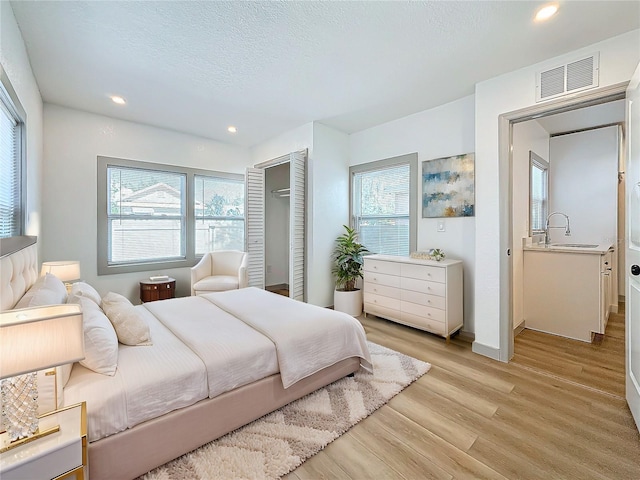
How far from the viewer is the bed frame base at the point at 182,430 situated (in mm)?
1342

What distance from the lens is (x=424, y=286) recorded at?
10.9 feet

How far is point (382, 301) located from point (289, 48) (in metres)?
3.01

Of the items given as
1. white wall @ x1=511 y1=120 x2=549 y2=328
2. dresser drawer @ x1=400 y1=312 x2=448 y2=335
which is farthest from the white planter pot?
white wall @ x1=511 y1=120 x2=549 y2=328

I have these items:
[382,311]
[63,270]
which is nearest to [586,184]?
[382,311]

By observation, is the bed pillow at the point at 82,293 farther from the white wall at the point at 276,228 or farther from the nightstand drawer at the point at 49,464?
the white wall at the point at 276,228

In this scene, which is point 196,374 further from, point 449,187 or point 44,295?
point 449,187

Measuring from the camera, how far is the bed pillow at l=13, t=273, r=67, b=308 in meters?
1.50

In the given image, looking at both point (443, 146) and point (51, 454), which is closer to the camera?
point (51, 454)

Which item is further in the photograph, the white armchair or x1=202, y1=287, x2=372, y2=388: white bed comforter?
the white armchair

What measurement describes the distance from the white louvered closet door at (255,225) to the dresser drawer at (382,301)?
1708 millimetres

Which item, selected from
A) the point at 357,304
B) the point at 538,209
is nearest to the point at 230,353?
the point at 357,304

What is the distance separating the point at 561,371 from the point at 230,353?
2.86 meters

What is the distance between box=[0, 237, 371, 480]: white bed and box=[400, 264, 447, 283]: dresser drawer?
126 centimetres

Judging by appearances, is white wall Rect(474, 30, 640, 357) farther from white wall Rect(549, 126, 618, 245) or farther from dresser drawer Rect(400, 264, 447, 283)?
white wall Rect(549, 126, 618, 245)
